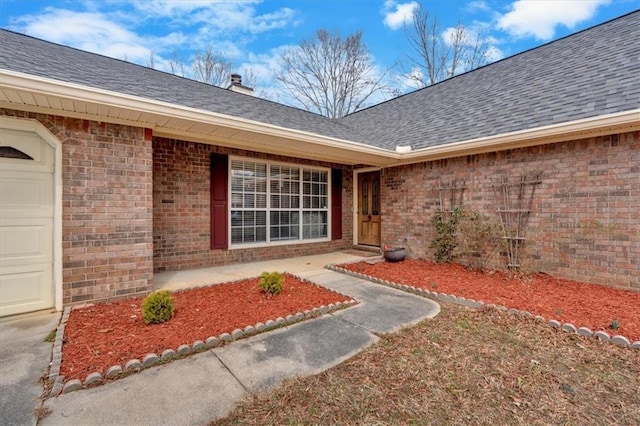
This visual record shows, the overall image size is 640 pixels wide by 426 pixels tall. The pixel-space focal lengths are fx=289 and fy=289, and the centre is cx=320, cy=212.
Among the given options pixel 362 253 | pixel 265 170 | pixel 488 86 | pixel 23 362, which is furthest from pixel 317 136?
pixel 488 86

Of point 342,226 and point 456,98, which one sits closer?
point 456,98

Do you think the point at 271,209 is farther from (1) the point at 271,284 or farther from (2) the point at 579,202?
(2) the point at 579,202

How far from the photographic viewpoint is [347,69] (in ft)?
57.1

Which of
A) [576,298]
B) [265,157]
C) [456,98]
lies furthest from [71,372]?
[456,98]

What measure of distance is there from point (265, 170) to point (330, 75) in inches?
508

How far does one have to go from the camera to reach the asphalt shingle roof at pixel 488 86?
4.43 meters

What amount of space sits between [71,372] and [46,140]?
3097mm

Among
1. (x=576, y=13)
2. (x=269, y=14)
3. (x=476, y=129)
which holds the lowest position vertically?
(x=476, y=129)

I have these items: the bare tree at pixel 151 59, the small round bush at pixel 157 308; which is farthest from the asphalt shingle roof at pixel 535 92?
the bare tree at pixel 151 59

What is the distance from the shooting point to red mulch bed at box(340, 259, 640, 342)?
344cm

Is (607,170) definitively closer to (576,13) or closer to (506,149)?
(506,149)

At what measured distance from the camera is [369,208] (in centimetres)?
863

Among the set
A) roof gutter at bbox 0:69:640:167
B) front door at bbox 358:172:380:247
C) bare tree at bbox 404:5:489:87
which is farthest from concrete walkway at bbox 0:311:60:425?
bare tree at bbox 404:5:489:87

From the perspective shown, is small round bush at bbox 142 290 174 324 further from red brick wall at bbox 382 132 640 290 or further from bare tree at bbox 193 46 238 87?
bare tree at bbox 193 46 238 87
